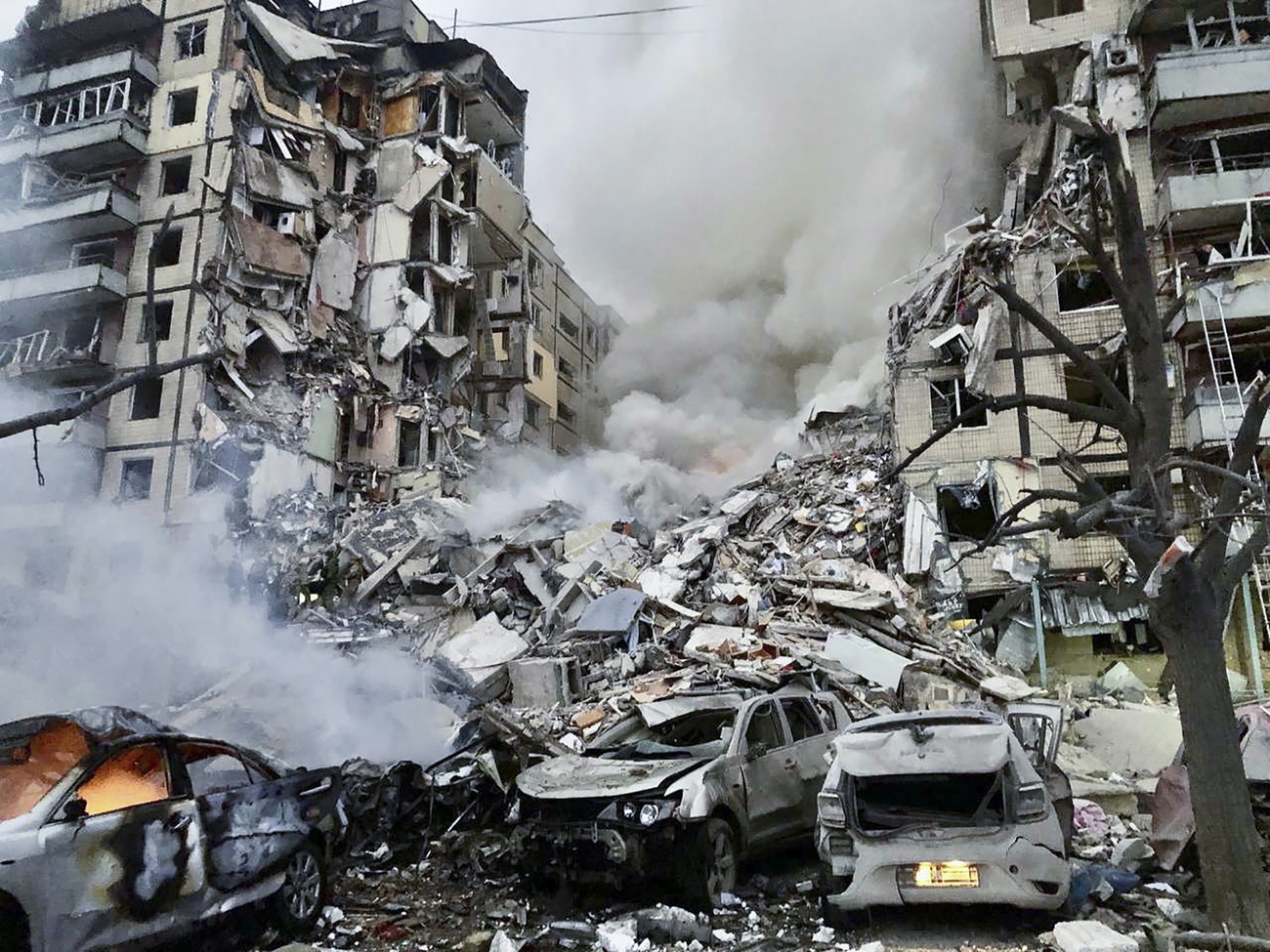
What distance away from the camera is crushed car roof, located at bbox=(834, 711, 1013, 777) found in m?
5.70

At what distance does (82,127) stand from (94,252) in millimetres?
3906

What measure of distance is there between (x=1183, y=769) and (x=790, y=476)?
17444 millimetres

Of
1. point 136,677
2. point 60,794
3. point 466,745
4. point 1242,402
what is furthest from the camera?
point 1242,402

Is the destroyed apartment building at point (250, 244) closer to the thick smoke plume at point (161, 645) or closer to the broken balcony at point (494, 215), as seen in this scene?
the broken balcony at point (494, 215)

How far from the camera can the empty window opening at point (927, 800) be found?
5.83 metres

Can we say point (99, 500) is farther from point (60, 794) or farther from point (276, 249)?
point (60, 794)

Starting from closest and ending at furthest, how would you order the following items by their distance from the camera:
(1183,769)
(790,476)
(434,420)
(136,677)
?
(1183,769) < (136,677) < (790,476) < (434,420)

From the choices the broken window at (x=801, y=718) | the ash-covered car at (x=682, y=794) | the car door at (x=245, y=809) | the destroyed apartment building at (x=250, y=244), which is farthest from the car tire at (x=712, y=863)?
the destroyed apartment building at (x=250, y=244)

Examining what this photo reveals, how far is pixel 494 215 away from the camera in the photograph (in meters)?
36.5

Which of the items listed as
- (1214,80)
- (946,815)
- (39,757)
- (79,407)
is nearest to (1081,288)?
(1214,80)

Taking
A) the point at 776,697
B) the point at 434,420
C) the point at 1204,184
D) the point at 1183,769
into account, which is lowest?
the point at 1183,769

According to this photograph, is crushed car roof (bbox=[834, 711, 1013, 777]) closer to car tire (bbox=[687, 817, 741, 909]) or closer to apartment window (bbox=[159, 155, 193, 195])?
car tire (bbox=[687, 817, 741, 909])

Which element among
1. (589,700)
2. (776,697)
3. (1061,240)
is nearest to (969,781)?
(776,697)

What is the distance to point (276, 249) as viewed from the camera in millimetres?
29219
